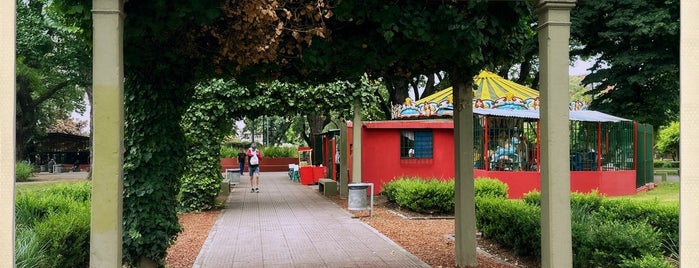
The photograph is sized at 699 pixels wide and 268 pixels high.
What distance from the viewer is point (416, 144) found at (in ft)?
64.6

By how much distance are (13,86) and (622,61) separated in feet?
88.7

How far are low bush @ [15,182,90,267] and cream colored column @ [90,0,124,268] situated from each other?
138 cm

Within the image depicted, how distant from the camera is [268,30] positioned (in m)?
5.72

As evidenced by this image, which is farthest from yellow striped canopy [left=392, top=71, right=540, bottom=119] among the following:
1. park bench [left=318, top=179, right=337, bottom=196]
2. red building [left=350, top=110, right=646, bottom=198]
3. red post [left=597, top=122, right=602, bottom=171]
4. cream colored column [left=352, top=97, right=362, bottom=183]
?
park bench [left=318, top=179, right=337, bottom=196]

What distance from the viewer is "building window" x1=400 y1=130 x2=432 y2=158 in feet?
64.2

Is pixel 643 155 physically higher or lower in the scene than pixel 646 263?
Result: higher

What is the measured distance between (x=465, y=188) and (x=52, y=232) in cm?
528

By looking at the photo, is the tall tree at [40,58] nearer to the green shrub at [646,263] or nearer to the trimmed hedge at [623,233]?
the trimmed hedge at [623,233]

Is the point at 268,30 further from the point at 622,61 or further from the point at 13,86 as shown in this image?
the point at 622,61

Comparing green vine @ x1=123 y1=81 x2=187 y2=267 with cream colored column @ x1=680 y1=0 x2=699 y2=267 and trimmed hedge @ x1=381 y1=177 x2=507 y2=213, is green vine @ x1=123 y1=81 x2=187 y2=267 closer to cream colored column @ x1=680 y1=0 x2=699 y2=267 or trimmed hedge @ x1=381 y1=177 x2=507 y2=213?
cream colored column @ x1=680 y1=0 x2=699 y2=267

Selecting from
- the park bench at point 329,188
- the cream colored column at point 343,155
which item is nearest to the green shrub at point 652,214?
the cream colored column at point 343,155

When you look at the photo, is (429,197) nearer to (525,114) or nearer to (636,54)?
(525,114)

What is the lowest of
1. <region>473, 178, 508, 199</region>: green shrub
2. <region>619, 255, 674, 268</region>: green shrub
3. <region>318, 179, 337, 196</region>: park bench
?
<region>318, 179, 337, 196</region>: park bench

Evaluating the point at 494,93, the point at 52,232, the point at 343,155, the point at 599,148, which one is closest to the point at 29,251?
the point at 52,232
